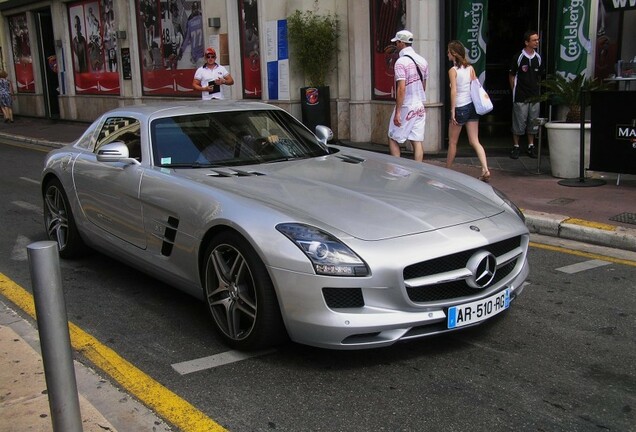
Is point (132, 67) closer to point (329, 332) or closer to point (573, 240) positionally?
point (573, 240)

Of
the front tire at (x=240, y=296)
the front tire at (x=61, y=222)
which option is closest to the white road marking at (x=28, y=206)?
the front tire at (x=61, y=222)

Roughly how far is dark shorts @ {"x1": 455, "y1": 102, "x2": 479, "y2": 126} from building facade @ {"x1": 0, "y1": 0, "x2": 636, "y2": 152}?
9.04 feet

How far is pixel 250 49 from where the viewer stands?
15578mm

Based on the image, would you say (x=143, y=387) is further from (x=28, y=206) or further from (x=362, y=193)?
(x=28, y=206)

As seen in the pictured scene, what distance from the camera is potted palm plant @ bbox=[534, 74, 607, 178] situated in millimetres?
8805

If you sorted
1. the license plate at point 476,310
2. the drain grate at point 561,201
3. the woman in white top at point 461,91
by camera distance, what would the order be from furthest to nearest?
1. the woman in white top at point 461,91
2. the drain grate at point 561,201
3. the license plate at point 476,310

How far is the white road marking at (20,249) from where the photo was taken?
6418 millimetres

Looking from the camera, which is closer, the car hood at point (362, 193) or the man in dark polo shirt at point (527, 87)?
the car hood at point (362, 193)

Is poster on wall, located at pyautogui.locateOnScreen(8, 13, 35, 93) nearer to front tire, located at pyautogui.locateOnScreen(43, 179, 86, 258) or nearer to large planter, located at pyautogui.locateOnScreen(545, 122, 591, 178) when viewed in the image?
front tire, located at pyautogui.locateOnScreen(43, 179, 86, 258)

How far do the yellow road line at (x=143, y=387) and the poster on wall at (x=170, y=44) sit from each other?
45.0 feet

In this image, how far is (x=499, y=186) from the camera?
888cm

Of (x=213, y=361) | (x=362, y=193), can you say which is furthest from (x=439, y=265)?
(x=213, y=361)

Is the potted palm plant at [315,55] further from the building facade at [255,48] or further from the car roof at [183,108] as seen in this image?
the car roof at [183,108]

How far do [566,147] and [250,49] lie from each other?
8704 millimetres
